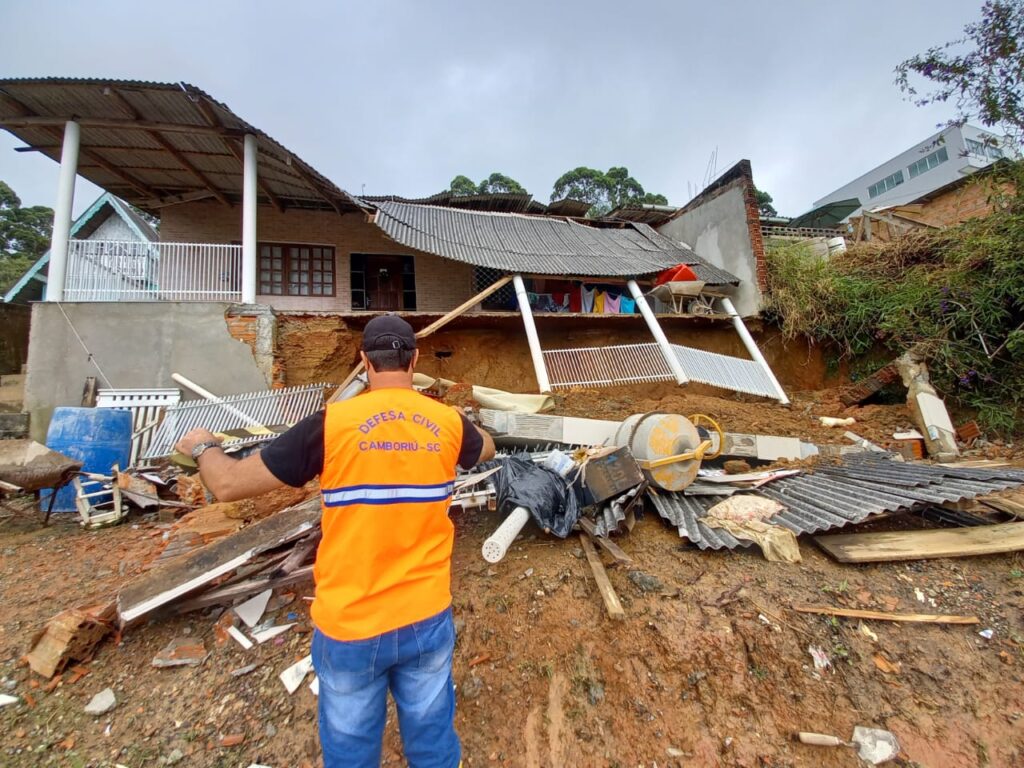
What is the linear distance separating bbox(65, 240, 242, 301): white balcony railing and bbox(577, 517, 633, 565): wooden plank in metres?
7.37

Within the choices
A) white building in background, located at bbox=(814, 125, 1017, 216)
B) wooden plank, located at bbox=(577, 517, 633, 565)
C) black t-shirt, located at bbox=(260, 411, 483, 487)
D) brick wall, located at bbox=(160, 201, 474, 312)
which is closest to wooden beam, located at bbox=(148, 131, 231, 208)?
brick wall, located at bbox=(160, 201, 474, 312)

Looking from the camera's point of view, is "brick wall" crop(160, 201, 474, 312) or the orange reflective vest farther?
"brick wall" crop(160, 201, 474, 312)

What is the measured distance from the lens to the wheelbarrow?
13.5 ft

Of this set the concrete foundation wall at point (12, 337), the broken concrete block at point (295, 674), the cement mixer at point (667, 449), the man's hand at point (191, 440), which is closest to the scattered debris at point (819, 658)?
the cement mixer at point (667, 449)

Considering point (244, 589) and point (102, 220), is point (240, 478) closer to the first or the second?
point (244, 589)

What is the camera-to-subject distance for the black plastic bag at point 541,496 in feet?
10.6

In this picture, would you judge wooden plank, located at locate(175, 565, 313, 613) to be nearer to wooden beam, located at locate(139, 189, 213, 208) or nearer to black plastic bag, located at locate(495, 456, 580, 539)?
black plastic bag, located at locate(495, 456, 580, 539)

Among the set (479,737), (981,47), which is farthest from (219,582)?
(981,47)

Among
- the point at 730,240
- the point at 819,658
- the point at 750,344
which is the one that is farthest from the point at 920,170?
the point at 819,658

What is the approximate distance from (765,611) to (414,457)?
254 centimetres

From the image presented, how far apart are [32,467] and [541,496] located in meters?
5.01

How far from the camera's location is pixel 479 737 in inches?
82.7

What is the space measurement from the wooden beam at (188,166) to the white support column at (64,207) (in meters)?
1.08

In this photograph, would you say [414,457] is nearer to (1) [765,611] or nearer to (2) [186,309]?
(1) [765,611]
